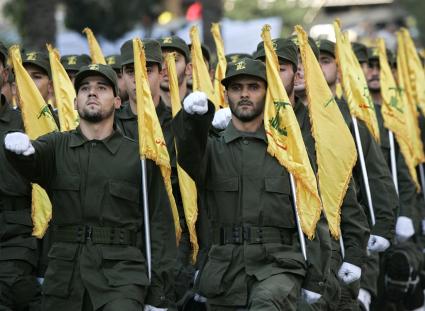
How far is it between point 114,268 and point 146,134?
1.19 metres

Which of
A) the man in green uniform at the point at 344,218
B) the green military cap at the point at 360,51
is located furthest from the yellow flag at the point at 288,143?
the green military cap at the point at 360,51

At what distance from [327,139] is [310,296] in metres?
1.78

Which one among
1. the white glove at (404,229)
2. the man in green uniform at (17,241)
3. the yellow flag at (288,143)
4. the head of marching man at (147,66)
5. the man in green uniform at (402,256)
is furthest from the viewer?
the white glove at (404,229)

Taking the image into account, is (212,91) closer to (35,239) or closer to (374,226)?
(374,226)

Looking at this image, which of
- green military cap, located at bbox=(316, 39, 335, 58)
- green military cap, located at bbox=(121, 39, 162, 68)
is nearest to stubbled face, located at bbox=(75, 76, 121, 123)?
green military cap, located at bbox=(121, 39, 162, 68)

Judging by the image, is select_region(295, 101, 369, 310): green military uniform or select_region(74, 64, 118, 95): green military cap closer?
select_region(74, 64, 118, 95): green military cap

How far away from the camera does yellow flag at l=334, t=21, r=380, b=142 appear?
13672 mm

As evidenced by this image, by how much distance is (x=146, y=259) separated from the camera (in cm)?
1047

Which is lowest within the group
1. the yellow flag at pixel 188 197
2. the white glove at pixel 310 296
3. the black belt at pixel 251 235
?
the white glove at pixel 310 296

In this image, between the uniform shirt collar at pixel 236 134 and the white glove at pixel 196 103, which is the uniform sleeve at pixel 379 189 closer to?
the uniform shirt collar at pixel 236 134

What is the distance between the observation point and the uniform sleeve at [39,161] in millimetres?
9906

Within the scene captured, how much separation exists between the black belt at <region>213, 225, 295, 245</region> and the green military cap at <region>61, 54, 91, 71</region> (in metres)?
4.00

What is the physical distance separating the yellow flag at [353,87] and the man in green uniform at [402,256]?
1.23m

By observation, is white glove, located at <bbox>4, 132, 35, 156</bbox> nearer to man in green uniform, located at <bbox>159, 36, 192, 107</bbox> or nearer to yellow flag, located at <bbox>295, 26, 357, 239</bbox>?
yellow flag, located at <bbox>295, 26, 357, 239</bbox>
